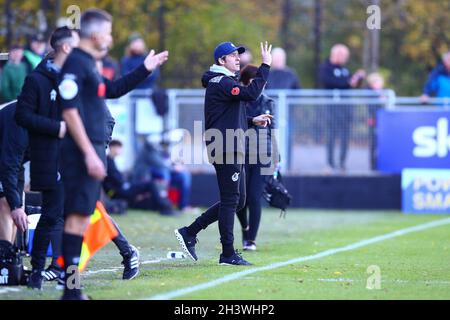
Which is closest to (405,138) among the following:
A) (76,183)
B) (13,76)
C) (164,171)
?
(164,171)

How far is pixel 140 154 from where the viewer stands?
19.6 meters

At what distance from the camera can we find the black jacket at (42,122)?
927cm

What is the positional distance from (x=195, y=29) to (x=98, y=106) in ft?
59.2

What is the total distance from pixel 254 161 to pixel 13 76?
5935mm

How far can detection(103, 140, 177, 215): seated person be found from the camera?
18.3m

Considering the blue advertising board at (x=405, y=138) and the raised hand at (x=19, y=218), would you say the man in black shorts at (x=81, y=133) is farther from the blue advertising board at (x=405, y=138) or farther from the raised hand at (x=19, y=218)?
the blue advertising board at (x=405, y=138)

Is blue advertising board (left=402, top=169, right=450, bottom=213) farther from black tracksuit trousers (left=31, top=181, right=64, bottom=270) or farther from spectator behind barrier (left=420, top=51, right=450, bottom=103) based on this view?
black tracksuit trousers (left=31, top=181, right=64, bottom=270)

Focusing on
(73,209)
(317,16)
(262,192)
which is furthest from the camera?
(317,16)

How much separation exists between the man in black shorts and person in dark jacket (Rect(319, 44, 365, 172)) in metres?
12.1

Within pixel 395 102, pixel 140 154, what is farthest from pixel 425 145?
pixel 140 154

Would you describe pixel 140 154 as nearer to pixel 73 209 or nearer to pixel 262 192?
pixel 262 192

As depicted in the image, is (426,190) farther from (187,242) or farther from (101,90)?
(101,90)

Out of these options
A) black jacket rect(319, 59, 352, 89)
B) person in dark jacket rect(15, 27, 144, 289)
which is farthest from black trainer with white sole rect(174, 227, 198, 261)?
black jacket rect(319, 59, 352, 89)

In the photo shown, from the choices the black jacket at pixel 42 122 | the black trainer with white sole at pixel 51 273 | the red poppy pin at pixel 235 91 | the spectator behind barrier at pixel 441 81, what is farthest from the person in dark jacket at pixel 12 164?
the spectator behind barrier at pixel 441 81
